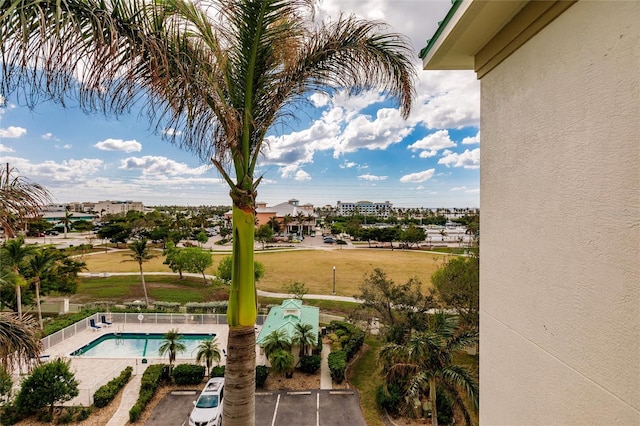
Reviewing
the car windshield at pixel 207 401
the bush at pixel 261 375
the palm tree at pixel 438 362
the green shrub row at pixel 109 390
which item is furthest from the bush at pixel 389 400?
the green shrub row at pixel 109 390

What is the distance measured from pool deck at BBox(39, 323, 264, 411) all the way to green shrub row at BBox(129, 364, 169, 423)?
3.81 feet

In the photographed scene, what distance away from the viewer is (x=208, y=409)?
9484 mm

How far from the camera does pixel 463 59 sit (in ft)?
9.17

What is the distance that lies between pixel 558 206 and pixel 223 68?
3162 millimetres

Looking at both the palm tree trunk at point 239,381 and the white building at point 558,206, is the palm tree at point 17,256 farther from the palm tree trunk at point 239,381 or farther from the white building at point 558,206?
the white building at point 558,206

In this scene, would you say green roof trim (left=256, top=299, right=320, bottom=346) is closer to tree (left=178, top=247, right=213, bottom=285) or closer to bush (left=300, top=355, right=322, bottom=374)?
bush (left=300, top=355, right=322, bottom=374)

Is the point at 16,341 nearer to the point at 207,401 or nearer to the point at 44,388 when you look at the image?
the point at 207,401

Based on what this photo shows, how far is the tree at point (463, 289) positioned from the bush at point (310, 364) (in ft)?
22.0

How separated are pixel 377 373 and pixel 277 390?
13.3 feet

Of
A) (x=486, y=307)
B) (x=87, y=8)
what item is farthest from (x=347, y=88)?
(x=486, y=307)

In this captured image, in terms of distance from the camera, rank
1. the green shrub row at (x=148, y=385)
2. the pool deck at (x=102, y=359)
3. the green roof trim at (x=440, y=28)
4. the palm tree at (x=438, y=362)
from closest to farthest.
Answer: the green roof trim at (x=440, y=28) → the palm tree at (x=438, y=362) → the green shrub row at (x=148, y=385) → the pool deck at (x=102, y=359)

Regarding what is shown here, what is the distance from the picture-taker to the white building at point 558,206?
1.34 meters

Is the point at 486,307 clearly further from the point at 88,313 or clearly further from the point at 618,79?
the point at 88,313

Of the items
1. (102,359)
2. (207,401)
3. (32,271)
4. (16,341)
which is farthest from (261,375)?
(32,271)
